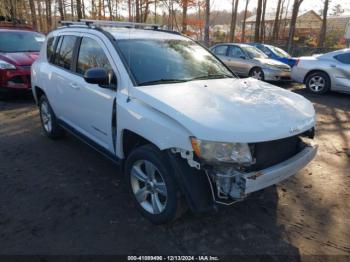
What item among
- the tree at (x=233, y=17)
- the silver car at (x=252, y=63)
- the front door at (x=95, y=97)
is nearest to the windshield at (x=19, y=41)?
the front door at (x=95, y=97)

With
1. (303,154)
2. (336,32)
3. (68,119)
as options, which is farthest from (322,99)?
(336,32)

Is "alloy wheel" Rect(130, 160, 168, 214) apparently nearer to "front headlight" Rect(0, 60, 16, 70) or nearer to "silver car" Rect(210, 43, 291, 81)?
"front headlight" Rect(0, 60, 16, 70)

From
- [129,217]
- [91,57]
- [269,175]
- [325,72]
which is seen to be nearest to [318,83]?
[325,72]

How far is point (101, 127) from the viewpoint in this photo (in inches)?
144

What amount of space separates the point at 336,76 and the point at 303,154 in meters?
7.41

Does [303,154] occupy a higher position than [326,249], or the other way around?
[303,154]

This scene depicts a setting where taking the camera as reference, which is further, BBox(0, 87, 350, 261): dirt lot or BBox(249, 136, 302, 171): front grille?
BBox(0, 87, 350, 261): dirt lot

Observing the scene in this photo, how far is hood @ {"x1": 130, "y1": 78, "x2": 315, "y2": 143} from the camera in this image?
249 centimetres

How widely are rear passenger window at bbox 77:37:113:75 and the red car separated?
437 cm

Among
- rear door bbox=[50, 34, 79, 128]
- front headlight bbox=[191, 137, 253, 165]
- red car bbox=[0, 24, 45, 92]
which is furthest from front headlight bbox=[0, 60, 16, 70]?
front headlight bbox=[191, 137, 253, 165]

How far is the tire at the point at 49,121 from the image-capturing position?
5133 millimetres

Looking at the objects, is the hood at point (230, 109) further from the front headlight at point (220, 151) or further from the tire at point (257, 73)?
the tire at point (257, 73)

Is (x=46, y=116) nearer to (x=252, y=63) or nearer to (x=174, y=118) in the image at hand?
(x=174, y=118)

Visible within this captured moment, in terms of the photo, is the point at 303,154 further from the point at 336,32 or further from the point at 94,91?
the point at 336,32
